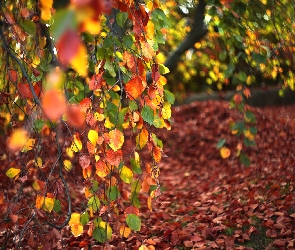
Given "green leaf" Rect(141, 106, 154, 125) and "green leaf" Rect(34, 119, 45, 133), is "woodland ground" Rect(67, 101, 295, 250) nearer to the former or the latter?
"green leaf" Rect(141, 106, 154, 125)

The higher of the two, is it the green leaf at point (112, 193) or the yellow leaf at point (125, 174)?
the yellow leaf at point (125, 174)

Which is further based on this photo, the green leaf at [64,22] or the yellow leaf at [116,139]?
the yellow leaf at [116,139]

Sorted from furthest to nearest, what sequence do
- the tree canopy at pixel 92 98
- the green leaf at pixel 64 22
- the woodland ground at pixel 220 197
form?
the woodland ground at pixel 220 197 < the tree canopy at pixel 92 98 < the green leaf at pixel 64 22

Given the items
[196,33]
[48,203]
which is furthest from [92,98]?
[196,33]

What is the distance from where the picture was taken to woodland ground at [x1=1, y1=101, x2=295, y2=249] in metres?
2.47

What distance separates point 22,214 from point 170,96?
1.65 meters

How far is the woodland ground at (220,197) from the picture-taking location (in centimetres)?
247

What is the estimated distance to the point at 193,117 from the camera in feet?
22.2

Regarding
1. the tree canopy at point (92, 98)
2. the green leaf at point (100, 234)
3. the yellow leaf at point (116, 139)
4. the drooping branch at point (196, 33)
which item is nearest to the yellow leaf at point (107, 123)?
the tree canopy at point (92, 98)

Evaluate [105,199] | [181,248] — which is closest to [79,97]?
[105,199]

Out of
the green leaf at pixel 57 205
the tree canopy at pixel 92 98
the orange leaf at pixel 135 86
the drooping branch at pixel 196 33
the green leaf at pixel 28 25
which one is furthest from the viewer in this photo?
the drooping branch at pixel 196 33

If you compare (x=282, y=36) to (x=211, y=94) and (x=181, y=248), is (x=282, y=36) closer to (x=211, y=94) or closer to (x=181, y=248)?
(x=181, y=248)

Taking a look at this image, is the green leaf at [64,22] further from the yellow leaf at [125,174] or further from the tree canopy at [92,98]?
the yellow leaf at [125,174]

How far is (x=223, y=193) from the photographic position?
3496 millimetres
